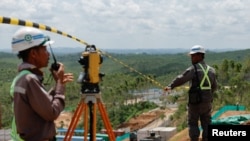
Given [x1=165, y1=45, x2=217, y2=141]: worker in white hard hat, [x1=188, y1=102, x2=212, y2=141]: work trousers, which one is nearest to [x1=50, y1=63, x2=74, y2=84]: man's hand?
[x1=165, y1=45, x2=217, y2=141]: worker in white hard hat

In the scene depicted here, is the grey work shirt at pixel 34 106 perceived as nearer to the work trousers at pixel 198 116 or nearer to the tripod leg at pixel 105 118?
the tripod leg at pixel 105 118

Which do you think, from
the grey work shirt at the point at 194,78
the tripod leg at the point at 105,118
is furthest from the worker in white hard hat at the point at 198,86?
the tripod leg at the point at 105,118

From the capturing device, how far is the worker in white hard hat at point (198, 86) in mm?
5660

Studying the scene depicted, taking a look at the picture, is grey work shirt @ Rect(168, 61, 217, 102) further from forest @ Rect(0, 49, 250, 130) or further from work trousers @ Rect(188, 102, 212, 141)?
forest @ Rect(0, 49, 250, 130)

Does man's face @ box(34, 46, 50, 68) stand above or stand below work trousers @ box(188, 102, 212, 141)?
above

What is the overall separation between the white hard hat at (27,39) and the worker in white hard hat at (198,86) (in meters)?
3.34

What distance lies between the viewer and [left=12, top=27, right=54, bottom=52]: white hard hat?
99.0 inches

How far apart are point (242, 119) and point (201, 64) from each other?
2.86m

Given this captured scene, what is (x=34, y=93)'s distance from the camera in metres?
2.39

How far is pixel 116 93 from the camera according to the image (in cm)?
4988

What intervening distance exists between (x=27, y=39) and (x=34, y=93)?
14.3 inches

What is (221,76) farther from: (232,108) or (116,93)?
(116,93)

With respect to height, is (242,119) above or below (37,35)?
below

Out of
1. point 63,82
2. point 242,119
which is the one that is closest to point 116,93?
point 242,119
